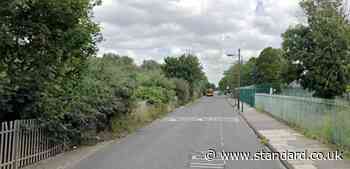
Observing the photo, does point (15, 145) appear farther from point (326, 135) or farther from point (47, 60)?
point (326, 135)

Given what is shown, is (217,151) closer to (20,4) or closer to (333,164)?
(333,164)

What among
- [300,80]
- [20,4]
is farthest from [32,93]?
[300,80]

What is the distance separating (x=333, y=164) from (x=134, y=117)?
1663cm

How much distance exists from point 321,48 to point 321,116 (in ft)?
23.4

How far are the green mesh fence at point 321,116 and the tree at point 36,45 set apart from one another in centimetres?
784

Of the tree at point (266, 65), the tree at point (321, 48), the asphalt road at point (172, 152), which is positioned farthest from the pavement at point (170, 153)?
the tree at point (266, 65)

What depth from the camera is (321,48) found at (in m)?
24.0

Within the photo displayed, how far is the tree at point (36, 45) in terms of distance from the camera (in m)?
10.3

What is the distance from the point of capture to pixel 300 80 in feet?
84.3

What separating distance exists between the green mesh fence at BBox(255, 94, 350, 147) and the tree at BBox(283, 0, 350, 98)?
161cm

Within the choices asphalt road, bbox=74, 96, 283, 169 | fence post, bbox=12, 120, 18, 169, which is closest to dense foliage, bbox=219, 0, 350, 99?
asphalt road, bbox=74, 96, 283, 169

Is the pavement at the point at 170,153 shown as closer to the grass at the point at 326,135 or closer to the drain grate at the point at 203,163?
the drain grate at the point at 203,163

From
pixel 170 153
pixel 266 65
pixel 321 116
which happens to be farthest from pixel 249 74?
pixel 170 153

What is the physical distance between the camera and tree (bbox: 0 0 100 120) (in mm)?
10258
